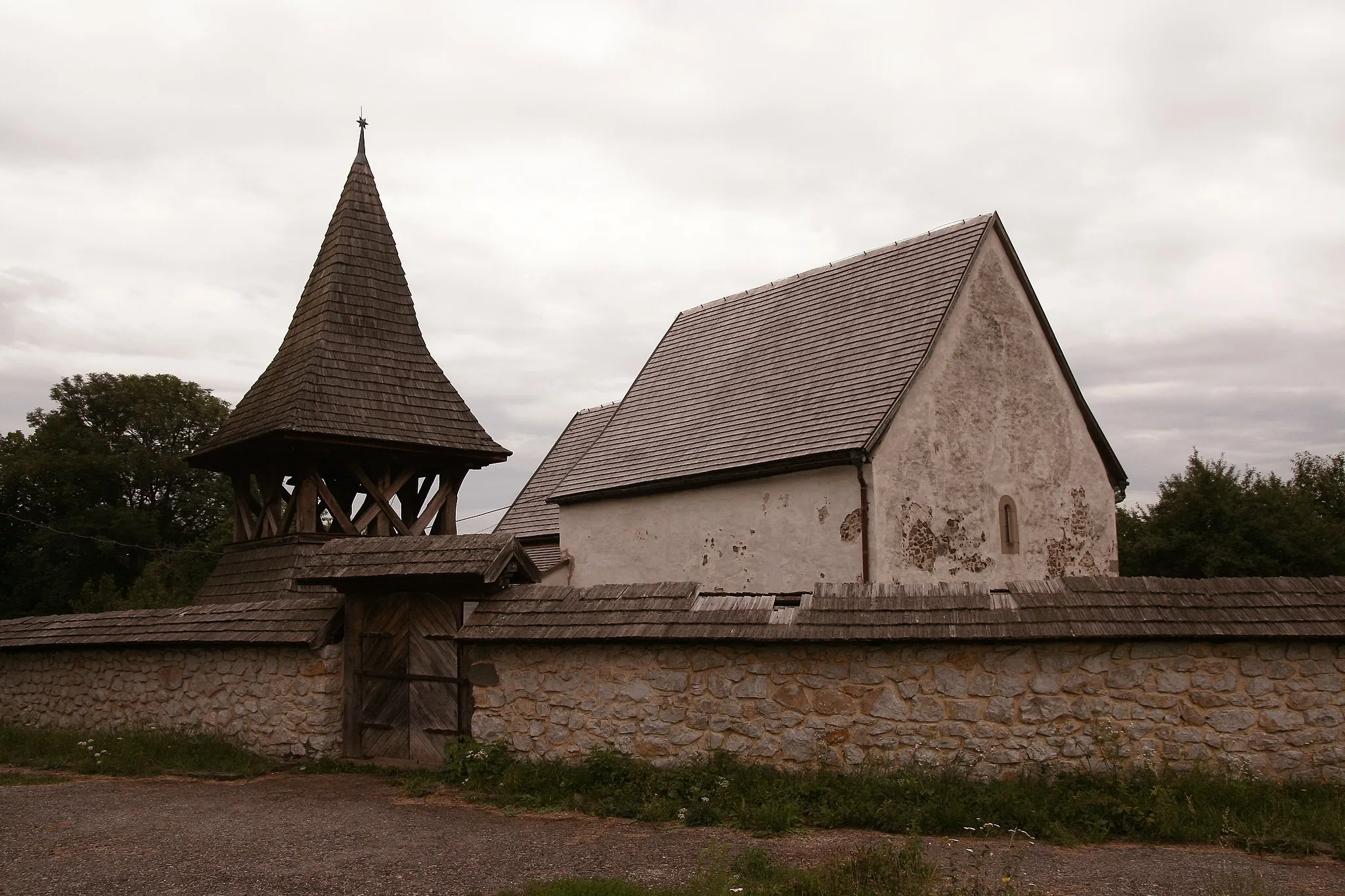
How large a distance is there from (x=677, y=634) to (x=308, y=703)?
Result: 162 inches

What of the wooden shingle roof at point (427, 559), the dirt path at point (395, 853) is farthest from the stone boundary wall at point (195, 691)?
the dirt path at point (395, 853)

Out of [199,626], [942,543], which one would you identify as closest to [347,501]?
[199,626]

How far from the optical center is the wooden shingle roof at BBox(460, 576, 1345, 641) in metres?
7.97

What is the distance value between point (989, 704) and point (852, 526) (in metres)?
6.26

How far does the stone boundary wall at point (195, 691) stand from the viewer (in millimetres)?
10484

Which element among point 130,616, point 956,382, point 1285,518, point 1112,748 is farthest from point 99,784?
point 1285,518

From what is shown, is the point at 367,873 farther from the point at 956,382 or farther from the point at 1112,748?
the point at 956,382

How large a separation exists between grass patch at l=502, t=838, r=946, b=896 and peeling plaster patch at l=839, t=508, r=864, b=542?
8.19m

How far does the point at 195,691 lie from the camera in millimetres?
11242

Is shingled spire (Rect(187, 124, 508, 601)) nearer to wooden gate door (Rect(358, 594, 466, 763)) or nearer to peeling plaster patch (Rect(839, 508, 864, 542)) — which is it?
wooden gate door (Rect(358, 594, 466, 763))

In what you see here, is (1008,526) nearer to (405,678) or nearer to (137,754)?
(405,678)

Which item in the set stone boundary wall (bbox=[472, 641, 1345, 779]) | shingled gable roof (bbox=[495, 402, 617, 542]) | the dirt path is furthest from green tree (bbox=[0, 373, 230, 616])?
stone boundary wall (bbox=[472, 641, 1345, 779])

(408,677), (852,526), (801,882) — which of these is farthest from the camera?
(852,526)

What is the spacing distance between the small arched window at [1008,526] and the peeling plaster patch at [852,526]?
95.2 inches
